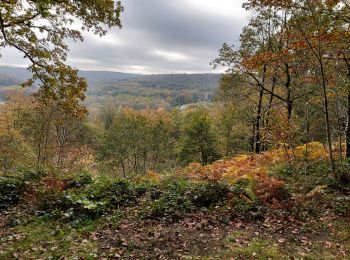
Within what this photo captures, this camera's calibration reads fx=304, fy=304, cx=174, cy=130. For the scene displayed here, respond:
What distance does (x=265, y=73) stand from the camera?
18.9m

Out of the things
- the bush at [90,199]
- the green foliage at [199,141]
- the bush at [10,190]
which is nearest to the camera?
the bush at [90,199]

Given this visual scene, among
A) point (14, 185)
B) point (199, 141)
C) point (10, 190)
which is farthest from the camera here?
point (199, 141)

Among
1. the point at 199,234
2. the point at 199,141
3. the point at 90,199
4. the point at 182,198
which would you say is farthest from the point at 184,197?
the point at 199,141

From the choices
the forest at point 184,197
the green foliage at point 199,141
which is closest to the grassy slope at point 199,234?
the forest at point 184,197

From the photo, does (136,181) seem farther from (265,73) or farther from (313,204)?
(265,73)

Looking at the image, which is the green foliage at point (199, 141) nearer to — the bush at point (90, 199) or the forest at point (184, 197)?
the forest at point (184, 197)

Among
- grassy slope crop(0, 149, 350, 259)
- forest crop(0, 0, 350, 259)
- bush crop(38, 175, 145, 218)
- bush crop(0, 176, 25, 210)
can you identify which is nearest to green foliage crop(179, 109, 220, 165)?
forest crop(0, 0, 350, 259)

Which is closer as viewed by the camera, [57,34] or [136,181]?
[57,34]

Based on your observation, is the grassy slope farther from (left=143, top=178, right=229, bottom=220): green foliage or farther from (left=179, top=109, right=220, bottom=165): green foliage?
(left=179, top=109, right=220, bottom=165): green foliage

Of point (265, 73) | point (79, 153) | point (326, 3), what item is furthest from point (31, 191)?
point (79, 153)

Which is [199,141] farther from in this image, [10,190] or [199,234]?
[199,234]

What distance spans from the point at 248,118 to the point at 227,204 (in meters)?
17.1

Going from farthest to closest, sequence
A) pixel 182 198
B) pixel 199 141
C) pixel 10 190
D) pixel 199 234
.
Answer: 1. pixel 199 141
2. pixel 10 190
3. pixel 182 198
4. pixel 199 234

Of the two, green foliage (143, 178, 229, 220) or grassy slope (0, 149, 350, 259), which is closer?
grassy slope (0, 149, 350, 259)
